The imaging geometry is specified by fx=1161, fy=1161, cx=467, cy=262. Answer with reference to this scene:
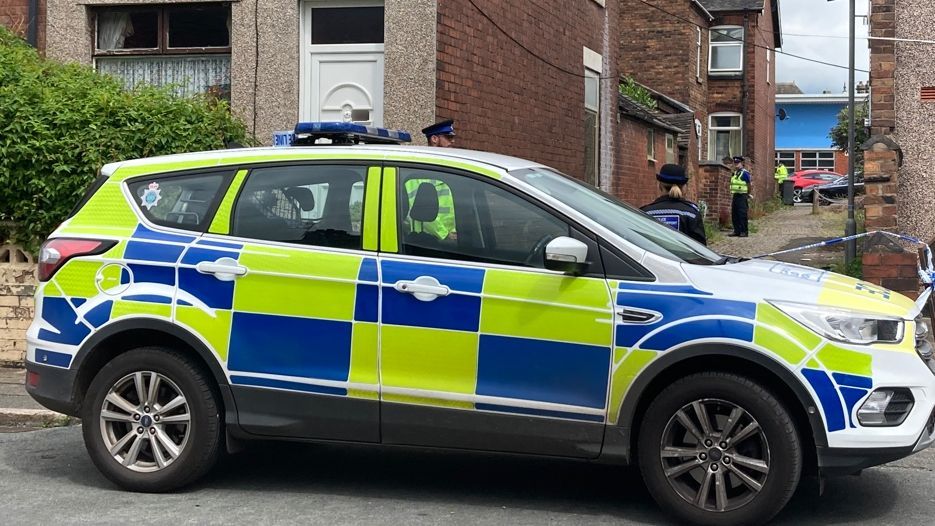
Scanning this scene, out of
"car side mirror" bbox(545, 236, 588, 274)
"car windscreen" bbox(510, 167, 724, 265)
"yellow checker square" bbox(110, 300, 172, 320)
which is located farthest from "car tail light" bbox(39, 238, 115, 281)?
"car side mirror" bbox(545, 236, 588, 274)

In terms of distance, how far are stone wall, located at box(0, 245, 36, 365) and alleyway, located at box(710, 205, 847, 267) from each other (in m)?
9.64

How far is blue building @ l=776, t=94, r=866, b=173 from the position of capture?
68.9 m

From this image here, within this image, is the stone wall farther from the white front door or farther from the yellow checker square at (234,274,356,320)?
the yellow checker square at (234,274,356,320)

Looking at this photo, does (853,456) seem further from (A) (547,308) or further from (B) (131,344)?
(B) (131,344)

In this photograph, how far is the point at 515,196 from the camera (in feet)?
18.9

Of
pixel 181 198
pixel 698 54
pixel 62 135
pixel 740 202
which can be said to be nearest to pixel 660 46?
pixel 698 54

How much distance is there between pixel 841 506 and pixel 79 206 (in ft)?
14.3

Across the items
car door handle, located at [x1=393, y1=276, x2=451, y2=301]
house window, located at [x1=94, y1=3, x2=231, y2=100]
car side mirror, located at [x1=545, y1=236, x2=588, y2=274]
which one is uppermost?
house window, located at [x1=94, y1=3, x2=231, y2=100]

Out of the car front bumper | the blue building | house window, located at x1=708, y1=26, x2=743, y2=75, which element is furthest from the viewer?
the blue building

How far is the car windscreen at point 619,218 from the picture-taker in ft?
18.7

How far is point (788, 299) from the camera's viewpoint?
5.29 meters

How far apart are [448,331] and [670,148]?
62.3 ft

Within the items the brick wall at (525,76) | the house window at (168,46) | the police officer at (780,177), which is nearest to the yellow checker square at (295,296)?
the brick wall at (525,76)

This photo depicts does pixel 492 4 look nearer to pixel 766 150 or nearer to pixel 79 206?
pixel 79 206
